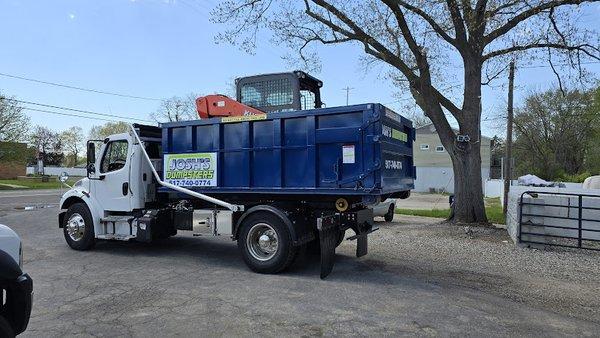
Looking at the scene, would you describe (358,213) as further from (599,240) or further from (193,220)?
(599,240)

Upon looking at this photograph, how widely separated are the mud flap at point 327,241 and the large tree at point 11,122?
44.4 m

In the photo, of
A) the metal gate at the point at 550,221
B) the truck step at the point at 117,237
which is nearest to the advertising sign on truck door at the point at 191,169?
the truck step at the point at 117,237

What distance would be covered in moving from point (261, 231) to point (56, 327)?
3.55 metres

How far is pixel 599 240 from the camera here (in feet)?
34.4

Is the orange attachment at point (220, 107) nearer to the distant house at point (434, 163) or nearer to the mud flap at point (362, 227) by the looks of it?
the mud flap at point (362, 227)

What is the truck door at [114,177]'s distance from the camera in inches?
379

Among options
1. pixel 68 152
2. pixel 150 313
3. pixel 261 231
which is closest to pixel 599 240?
pixel 261 231

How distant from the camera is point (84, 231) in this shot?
9781 mm

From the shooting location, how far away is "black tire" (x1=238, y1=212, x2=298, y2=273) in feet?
25.0

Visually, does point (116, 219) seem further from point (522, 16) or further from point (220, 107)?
point (522, 16)

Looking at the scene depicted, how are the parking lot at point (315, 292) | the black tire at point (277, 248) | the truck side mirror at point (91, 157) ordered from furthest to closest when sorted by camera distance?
the truck side mirror at point (91, 157) < the black tire at point (277, 248) < the parking lot at point (315, 292)

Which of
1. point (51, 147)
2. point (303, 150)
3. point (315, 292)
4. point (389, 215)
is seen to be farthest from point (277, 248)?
point (51, 147)

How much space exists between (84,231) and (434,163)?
161ft

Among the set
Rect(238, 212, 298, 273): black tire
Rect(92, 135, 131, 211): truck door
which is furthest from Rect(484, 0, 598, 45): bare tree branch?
Rect(92, 135, 131, 211): truck door
